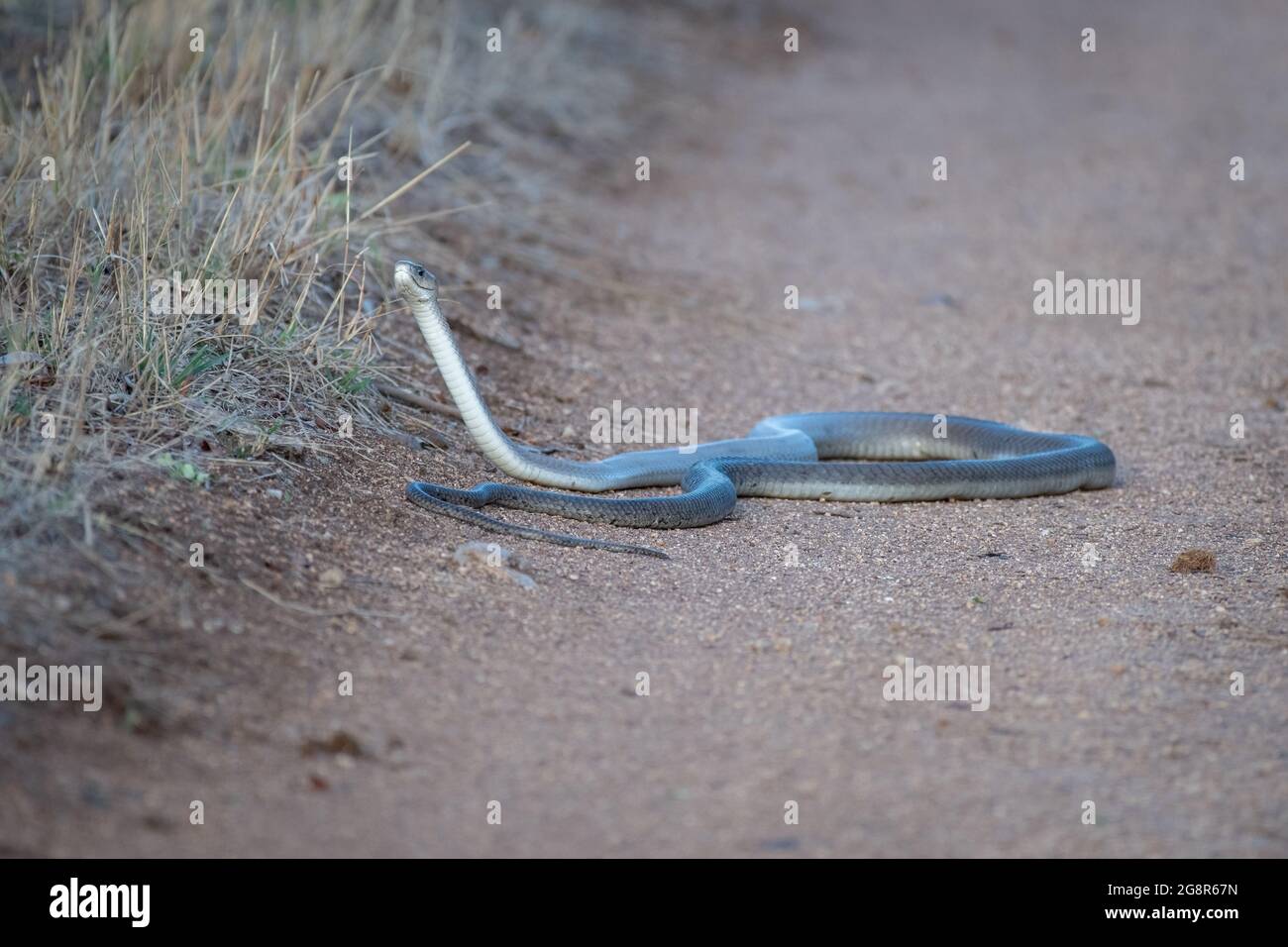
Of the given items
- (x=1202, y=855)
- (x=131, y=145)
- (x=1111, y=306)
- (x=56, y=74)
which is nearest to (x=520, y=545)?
(x=1202, y=855)

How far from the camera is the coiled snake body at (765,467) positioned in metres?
5.29

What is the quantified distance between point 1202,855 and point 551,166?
29.5 feet

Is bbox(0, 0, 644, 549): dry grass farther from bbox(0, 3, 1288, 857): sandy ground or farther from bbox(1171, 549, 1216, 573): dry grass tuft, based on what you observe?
bbox(1171, 549, 1216, 573): dry grass tuft

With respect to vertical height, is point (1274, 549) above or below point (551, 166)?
below

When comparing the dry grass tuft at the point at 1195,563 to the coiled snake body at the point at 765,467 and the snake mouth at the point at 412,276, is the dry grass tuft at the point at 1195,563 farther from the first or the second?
the snake mouth at the point at 412,276

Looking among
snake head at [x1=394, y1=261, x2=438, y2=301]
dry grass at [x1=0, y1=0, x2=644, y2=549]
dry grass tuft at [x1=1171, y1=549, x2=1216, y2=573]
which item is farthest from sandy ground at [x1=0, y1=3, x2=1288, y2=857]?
snake head at [x1=394, y1=261, x2=438, y2=301]

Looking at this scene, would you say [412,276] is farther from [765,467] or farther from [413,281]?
[765,467]

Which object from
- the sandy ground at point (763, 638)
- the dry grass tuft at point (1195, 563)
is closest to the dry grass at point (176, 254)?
the sandy ground at point (763, 638)

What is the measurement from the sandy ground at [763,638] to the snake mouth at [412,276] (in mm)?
758

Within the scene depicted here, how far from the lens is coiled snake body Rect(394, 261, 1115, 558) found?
529 centimetres

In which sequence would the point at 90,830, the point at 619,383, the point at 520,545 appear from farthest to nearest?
the point at 619,383, the point at 520,545, the point at 90,830

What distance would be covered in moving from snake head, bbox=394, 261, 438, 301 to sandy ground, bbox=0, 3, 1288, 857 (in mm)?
720

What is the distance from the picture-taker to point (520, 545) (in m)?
5.03
